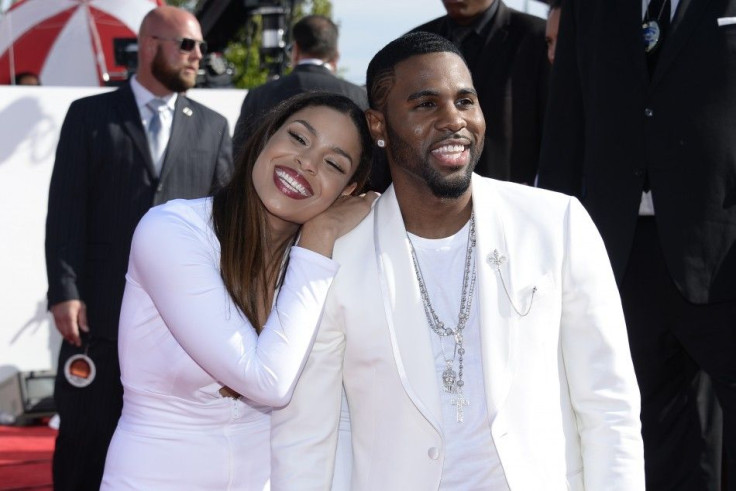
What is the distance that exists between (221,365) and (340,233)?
0.43 metres

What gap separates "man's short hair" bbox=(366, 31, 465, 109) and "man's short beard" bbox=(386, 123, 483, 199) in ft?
0.50

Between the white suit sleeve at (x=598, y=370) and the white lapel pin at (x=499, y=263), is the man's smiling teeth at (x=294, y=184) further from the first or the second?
Answer: the white suit sleeve at (x=598, y=370)

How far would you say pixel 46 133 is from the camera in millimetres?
7375

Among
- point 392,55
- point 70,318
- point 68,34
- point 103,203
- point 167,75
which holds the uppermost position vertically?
point 392,55

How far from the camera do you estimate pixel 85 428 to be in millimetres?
4828

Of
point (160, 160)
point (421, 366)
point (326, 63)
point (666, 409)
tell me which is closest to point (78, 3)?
point (326, 63)

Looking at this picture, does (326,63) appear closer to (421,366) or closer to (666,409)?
(666,409)

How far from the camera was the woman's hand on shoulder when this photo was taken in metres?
2.74

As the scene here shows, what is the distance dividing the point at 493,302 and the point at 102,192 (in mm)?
2916

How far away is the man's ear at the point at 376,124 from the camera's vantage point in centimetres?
287

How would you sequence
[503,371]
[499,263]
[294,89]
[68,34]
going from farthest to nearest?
[68,34] < [294,89] < [499,263] < [503,371]

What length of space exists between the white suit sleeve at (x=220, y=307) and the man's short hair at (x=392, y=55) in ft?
1.49

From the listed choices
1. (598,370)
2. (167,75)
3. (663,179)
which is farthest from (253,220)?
(167,75)

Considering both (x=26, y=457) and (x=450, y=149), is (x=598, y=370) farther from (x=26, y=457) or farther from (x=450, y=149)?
(x=26, y=457)
